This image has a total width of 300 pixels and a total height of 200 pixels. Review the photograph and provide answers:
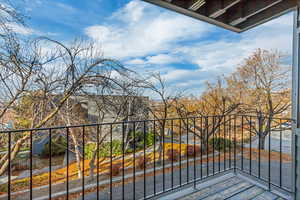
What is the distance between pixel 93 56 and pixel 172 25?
7.83 feet

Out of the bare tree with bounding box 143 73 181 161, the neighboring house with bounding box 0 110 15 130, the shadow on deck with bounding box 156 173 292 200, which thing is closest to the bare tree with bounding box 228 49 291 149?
the bare tree with bounding box 143 73 181 161

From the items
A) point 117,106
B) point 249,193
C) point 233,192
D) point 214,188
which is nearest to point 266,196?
point 249,193

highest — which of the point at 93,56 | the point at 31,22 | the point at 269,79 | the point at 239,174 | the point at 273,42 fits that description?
the point at 273,42

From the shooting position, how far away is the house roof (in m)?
1.58

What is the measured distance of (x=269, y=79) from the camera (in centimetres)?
581

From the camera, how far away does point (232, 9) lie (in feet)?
6.14

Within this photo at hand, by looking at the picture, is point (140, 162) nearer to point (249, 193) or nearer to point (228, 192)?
point (228, 192)

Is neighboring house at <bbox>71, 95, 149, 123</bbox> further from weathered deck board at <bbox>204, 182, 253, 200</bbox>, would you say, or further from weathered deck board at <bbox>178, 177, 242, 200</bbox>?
weathered deck board at <bbox>204, 182, 253, 200</bbox>

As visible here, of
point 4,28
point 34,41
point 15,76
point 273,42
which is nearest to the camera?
point 4,28

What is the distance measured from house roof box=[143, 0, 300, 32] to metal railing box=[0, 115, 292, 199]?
4.02ft

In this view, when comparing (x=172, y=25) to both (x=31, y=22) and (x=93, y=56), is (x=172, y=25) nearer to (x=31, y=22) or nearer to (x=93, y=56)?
(x=93, y=56)

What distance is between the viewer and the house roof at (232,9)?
1580 millimetres

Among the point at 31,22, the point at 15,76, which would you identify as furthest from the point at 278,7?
the point at 15,76

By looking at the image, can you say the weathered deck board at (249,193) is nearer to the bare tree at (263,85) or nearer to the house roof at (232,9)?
the house roof at (232,9)
